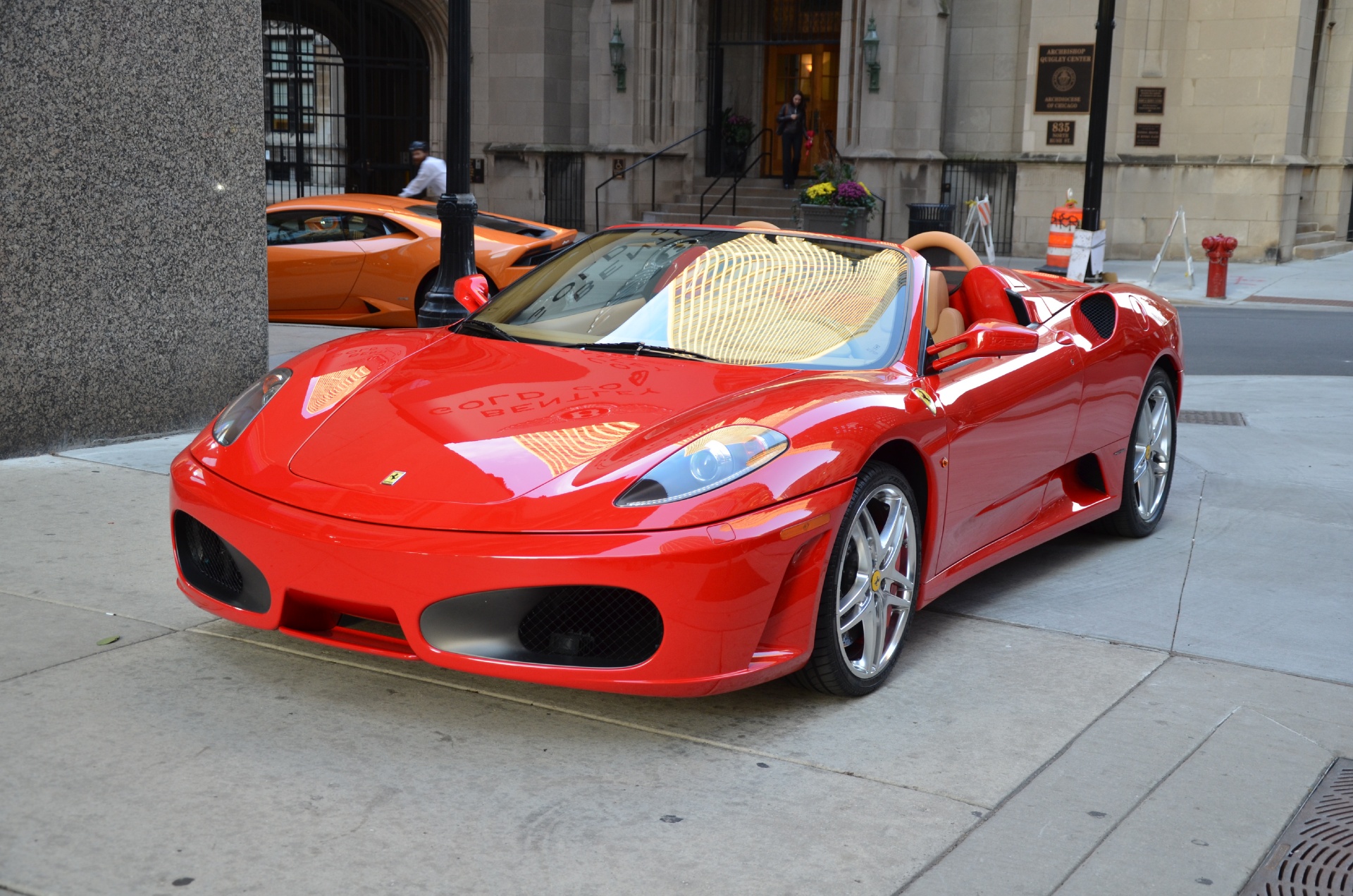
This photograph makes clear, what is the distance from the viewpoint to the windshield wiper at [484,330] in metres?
4.77

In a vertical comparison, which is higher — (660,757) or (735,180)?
(735,180)

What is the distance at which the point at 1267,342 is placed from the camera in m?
14.5

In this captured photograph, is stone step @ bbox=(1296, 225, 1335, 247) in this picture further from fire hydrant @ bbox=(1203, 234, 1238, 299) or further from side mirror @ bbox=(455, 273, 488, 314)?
side mirror @ bbox=(455, 273, 488, 314)

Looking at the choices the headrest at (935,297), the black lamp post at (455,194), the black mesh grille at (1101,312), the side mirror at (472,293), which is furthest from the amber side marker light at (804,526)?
the black lamp post at (455,194)

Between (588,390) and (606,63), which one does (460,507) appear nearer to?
(588,390)

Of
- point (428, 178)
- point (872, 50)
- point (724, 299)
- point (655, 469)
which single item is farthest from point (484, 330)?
point (872, 50)

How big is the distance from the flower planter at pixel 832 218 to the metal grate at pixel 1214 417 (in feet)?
37.5

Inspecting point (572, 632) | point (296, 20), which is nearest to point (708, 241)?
point (572, 632)

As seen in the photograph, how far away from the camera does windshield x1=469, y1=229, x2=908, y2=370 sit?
14.9 ft

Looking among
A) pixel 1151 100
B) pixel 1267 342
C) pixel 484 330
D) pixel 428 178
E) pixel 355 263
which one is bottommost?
pixel 1267 342

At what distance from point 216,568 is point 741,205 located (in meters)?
22.2

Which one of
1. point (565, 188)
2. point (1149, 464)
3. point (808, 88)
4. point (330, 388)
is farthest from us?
point (808, 88)

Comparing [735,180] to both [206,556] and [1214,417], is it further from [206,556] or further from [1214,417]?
[206,556]

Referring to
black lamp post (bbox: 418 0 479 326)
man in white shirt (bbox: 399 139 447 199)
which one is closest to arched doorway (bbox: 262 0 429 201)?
man in white shirt (bbox: 399 139 447 199)
